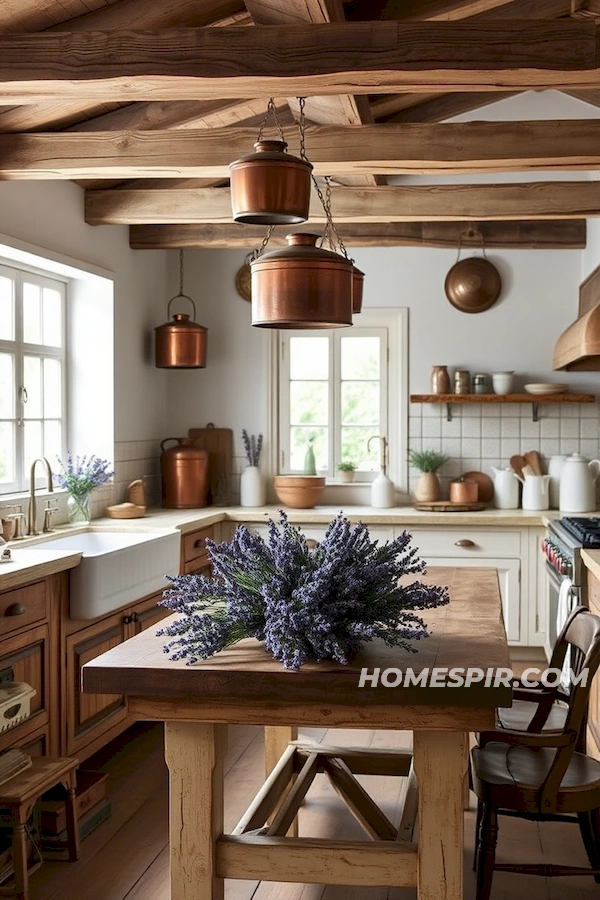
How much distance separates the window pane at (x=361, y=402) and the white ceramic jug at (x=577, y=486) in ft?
4.49

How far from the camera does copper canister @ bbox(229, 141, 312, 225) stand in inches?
112

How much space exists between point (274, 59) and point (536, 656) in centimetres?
429

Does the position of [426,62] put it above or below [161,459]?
above

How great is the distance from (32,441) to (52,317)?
2.55 ft

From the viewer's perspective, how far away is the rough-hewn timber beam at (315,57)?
3240 millimetres

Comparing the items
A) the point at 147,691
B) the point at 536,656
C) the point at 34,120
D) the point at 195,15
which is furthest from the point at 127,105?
the point at 536,656

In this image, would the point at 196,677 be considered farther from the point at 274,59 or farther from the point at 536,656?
the point at 536,656

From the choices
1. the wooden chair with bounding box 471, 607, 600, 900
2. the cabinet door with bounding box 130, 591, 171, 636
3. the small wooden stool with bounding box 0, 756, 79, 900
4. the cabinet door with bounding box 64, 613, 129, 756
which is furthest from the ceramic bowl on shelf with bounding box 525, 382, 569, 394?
the small wooden stool with bounding box 0, 756, 79, 900

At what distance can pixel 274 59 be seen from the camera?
3.28m

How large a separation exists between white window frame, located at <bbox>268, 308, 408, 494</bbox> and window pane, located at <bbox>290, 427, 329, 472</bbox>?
0.18ft

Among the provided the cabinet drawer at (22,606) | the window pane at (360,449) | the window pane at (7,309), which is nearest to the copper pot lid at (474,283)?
the window pane at (360,449)

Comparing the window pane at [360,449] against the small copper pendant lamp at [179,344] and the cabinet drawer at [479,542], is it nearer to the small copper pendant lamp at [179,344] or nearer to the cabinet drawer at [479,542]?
the cabinet drawer at [479,542]

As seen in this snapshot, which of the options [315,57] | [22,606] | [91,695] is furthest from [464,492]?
[315,57]

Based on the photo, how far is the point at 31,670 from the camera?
151 inches
